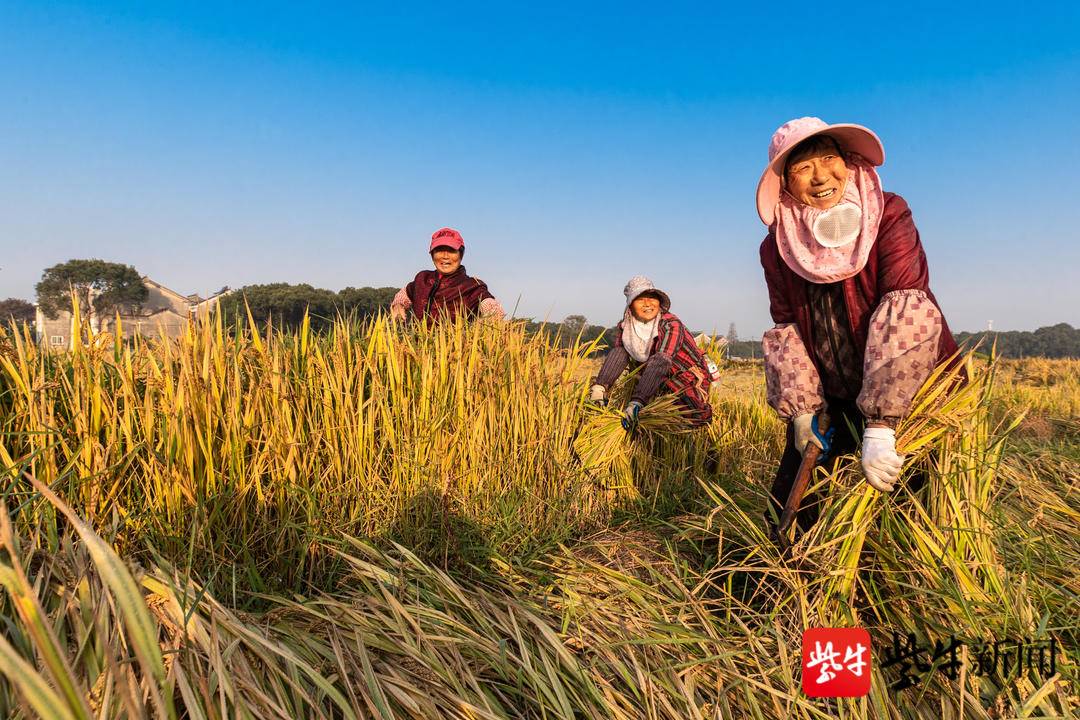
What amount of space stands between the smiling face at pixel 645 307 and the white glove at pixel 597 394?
57cm

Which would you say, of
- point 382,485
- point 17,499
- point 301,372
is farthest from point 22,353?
point 382,485

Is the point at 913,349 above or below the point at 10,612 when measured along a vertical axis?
above

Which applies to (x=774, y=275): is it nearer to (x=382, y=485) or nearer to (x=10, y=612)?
(x=382, y=485)

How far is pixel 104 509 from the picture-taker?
4.59 feet

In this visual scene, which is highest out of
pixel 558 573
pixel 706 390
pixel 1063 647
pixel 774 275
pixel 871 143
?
pixel 871 143

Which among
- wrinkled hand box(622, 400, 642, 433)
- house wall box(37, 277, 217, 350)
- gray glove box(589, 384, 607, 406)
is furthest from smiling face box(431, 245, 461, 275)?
house wall box(37, 277, 217, 350)

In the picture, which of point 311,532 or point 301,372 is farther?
point 301,372

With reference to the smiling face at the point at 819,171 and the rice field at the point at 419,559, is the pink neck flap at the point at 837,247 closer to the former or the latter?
the smiling face at the point at 819,171

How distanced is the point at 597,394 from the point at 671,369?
1.60 ft

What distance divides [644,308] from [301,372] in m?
2.10

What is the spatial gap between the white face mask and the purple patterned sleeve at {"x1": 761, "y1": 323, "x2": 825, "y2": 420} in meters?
0.30

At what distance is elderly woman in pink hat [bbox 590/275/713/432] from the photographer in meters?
3.05

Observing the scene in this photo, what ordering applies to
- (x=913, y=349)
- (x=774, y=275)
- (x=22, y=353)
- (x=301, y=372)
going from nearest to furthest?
(x=913, y=349), (x=22, y=353), (x=774, y=275), (x=301, y=372)

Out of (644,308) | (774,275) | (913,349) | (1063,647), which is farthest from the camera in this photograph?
(644,308)
